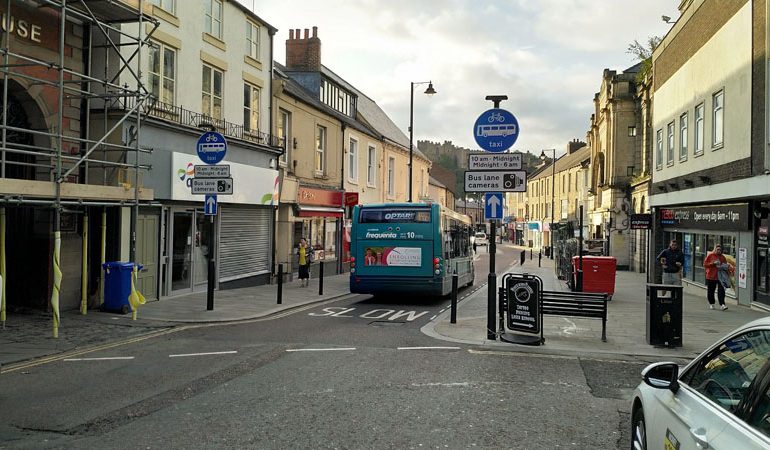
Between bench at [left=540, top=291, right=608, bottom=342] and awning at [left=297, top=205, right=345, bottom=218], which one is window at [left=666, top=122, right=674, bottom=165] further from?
bench at [left=540, top=291, right=608, bottom=342]

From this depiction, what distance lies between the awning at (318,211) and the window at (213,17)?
24.5 feet

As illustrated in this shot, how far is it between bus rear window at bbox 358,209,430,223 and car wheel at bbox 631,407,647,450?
11.4 meters

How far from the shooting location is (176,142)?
1509cm

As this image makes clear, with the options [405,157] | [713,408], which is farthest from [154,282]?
A: [405,157]

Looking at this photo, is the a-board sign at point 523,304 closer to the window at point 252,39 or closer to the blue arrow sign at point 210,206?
the blue arrow sign at point 210,206

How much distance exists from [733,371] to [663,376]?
56 centimetres

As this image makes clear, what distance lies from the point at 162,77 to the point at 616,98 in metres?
30.7

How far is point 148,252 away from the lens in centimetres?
1427

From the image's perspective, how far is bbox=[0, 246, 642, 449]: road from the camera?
5.25 metres

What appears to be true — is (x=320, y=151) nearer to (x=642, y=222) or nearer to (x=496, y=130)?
(x=642, y=222)

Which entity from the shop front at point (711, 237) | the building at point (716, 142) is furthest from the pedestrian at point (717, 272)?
the shop front at point (711, 237)

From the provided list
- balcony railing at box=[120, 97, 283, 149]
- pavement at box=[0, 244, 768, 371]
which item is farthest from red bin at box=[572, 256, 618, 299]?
balcony railing at box=[120, 97, 283, 149]

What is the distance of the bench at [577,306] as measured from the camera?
10055 millimetres

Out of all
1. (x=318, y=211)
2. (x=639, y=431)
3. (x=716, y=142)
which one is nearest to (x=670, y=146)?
(x=716, y=142)
